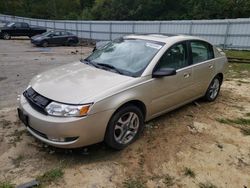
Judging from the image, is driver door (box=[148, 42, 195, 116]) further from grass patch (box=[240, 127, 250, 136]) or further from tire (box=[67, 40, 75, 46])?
tire (box=[67, 40, 75, 46])

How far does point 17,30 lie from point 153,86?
81.0 ft

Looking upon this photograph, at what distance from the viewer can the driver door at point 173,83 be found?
399 cm

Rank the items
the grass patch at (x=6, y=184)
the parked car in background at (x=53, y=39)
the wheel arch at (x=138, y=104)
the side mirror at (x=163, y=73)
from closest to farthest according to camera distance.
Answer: the grass patch at (x=6, y=184) < the wheel arch at (x=138, y=104) < the side mirror at (x=163, y=73) < the parked car in background at (x=53, y=39)

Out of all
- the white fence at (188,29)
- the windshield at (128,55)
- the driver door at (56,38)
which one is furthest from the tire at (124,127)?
the driver door at (56,38)

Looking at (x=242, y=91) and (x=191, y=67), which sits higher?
(x=191, y=67)

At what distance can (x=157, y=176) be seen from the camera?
3.11 m

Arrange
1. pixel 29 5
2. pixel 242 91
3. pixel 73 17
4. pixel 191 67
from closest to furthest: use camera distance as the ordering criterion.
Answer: pixel 191 67 < pixel 242 91 < pixel 73 17 < pixel 29 5

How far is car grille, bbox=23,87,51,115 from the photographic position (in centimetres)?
322

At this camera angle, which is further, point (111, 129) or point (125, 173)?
point (111, 129)

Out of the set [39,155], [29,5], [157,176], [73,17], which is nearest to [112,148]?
[157,176]

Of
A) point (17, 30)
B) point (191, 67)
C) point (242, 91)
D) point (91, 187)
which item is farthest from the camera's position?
point (17, 30)

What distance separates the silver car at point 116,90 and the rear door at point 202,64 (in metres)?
0.02

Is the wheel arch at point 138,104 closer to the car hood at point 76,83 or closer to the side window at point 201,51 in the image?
the car hood at point 76,83

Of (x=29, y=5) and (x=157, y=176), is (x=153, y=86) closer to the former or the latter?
(x=157, y=176)
